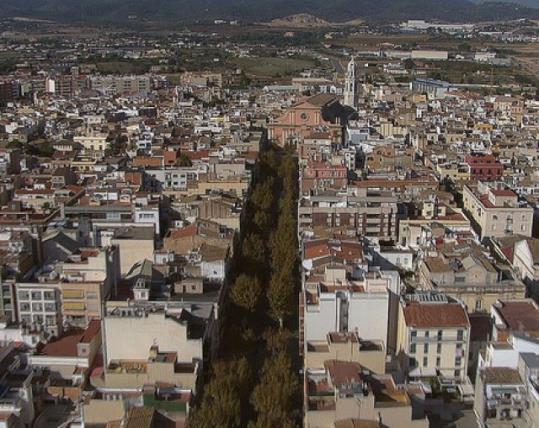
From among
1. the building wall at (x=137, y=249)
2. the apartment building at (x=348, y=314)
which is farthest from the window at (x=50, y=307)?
the apartment building at (x=348, y=314)

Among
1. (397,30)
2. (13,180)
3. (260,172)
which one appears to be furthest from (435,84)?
(397,30)

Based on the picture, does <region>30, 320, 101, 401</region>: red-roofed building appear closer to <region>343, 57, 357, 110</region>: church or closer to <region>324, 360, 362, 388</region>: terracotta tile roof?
<region>324, 360, 362, 388</region>: terracotta tile roof

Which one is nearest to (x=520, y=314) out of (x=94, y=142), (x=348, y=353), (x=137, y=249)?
(x=348, y=353)

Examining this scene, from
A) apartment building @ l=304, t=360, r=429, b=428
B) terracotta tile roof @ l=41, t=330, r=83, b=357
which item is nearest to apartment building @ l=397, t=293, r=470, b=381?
apartment building @ l=304, t=360, r=429, b=428

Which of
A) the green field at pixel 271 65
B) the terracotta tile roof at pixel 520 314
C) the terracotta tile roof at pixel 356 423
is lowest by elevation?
the terracotta tile roof at pixel 356 423

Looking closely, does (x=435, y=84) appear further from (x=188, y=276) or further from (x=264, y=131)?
(x=188, y=276)

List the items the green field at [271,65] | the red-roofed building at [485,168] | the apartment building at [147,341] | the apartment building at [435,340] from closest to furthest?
the apartment building at [147,341] → the apartment building at [435,340] → the red-roofed building at [485,168] → the green field at [271,65]

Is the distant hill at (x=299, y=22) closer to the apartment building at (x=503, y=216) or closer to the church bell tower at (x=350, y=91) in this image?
the church bell tower at (x=350, y=91)
